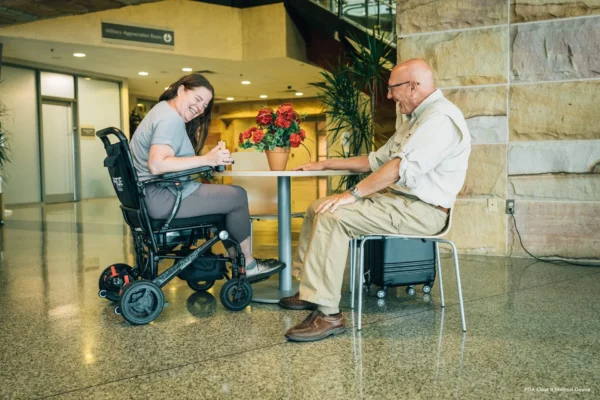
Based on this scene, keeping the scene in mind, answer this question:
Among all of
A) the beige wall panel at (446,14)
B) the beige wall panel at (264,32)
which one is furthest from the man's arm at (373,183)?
the beige wall panel at (264,32)

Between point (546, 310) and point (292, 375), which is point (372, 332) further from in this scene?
point (546, 310)

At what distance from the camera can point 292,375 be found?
78.0 inches

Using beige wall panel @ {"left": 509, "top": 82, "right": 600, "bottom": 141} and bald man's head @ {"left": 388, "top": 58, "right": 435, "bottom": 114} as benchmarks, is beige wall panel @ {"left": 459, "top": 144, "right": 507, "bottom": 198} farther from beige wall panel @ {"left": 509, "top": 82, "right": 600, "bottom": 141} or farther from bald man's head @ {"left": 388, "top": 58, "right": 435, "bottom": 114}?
bald man's head @ {"left": 388, "top": 58, "right": 435, "bottom": 114}

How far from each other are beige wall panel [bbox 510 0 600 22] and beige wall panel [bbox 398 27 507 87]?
0.56ft

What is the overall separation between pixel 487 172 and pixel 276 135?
Answer: 6.76 ft

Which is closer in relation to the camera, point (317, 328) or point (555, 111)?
point (317, 328)

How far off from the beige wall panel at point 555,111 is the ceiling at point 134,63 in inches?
126

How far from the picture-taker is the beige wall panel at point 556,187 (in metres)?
4.14

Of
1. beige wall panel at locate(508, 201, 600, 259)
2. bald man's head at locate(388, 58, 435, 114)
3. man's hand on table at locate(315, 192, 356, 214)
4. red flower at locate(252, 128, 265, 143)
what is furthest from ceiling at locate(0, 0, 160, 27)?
man's hand on table at locate(315, 192, 356, 214)

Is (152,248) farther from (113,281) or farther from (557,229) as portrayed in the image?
(557,229)

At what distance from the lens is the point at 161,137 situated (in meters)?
2.59

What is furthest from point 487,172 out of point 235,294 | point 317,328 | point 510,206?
point 317,328

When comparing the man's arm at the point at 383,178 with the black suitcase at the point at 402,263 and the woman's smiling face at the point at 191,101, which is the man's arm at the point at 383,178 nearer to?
the black suitcase at the point at 402,263

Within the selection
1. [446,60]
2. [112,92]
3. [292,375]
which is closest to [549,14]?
[446,60]
